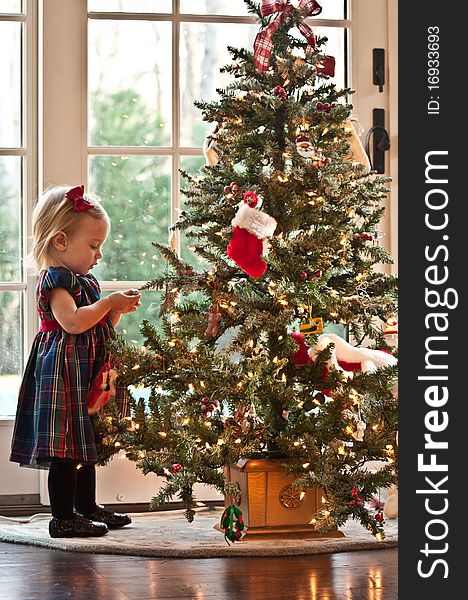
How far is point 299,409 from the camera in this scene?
7.75ft

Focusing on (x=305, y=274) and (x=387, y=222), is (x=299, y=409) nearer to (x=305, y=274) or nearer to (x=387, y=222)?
(x=305, y=274)

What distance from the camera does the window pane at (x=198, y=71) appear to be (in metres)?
2.94

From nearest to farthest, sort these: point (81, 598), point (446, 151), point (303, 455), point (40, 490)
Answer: point (446, 151), point (81, 598), point (303, 455), point (40, 490)

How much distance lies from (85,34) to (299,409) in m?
1.29

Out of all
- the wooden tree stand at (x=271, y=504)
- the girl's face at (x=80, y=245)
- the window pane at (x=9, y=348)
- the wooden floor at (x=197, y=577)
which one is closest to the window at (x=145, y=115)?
the window pane at (x=9, y=348)

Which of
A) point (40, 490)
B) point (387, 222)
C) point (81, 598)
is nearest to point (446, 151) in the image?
point (81, 598)

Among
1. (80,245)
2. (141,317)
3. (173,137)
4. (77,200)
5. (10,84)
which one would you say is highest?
(10,84)

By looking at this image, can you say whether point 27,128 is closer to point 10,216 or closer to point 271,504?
point 10,216

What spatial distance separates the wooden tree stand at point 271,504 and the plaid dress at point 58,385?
0.39m

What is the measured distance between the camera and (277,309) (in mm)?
2383

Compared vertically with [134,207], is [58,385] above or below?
below

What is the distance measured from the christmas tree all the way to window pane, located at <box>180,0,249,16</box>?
18.9 inches

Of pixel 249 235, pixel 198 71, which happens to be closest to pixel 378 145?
pixel 198 71

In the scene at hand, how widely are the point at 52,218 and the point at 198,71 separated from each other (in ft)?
2.31
